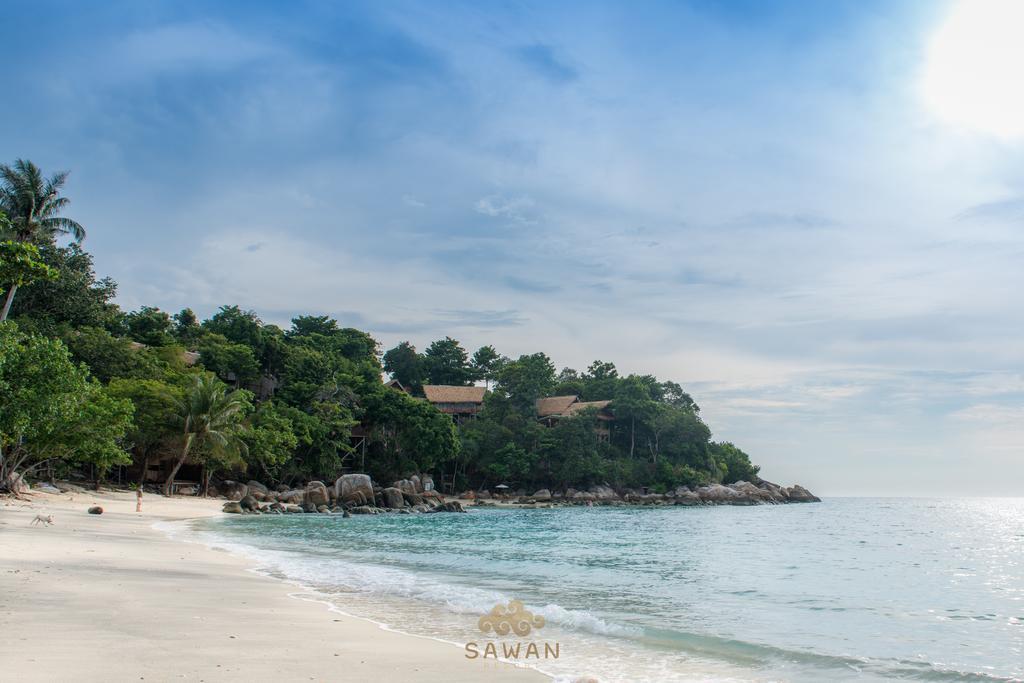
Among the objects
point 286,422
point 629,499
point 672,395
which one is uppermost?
point 672,395

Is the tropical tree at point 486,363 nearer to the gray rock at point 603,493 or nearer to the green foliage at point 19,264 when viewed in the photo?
the gray rock at point 603,493

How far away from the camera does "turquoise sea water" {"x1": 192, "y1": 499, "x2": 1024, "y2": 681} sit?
25.8 feet

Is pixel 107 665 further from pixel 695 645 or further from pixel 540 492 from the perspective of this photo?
pixel 540 492

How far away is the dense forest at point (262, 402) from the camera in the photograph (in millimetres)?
27891

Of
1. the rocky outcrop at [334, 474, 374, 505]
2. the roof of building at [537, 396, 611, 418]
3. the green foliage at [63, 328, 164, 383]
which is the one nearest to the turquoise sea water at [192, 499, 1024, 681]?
the green foliage at [63, 328, 164, 383]

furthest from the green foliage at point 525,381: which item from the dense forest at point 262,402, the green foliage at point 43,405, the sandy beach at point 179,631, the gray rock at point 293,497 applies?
the sandy beach at point 179,631

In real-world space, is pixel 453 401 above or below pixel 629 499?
above

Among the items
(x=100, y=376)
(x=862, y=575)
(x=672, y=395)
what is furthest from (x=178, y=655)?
(x=672, y=395)

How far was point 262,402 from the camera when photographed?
52.0 meters

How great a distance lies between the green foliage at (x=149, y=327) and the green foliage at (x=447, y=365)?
35.9 meters

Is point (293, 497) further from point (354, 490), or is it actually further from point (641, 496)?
point (641, 496)

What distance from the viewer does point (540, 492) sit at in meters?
70.1

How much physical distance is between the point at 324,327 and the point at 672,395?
1721 inches

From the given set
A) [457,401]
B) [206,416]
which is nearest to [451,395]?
[457,401]
